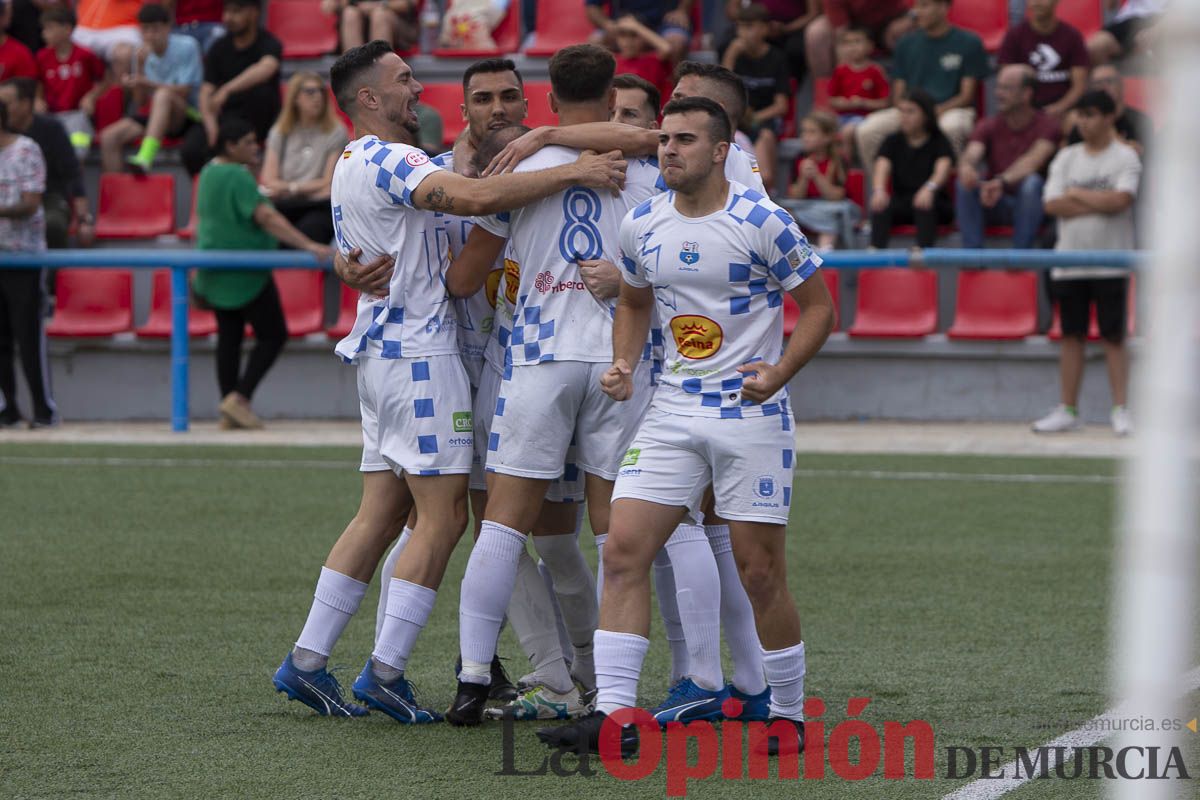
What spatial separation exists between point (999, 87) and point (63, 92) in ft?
28.8

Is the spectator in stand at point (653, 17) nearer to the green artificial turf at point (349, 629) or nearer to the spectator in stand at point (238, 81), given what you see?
the spectator in stand at point (238, 81)

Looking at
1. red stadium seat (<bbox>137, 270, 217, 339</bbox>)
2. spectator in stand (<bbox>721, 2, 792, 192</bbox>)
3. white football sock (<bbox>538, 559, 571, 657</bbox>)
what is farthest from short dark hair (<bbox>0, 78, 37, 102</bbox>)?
white football sock (<bbox>538, 559, 571, 657</bbox>)

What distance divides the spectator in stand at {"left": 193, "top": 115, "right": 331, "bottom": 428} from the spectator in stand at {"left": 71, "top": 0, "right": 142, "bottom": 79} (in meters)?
4.39

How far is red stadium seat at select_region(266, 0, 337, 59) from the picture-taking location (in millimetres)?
16906

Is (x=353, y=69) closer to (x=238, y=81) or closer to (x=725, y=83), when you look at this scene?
(x=725, y=83)

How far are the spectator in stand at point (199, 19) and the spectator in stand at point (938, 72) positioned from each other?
6509 mm

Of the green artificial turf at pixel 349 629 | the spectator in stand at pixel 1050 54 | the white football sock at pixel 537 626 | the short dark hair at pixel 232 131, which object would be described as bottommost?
the green artificial turf at pixel 349 629

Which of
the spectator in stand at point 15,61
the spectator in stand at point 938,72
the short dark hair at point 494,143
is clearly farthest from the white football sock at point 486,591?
the spectator in stand at point 15,61

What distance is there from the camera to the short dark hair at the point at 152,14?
1557cm

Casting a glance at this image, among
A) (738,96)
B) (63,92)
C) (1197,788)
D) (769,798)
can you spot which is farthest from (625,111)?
(63,92)

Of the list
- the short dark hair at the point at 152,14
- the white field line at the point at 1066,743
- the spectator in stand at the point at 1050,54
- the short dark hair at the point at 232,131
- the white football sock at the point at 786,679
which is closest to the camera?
the white field line at the point at 1066,743

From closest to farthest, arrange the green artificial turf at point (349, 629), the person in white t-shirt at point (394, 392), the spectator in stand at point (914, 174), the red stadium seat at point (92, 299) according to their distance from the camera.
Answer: the green artificial turf at point (349, 629)
the person in white t-shirt at point (394, 392)
the spectator in stand at point (914, 174)
the red stadium seat at point (92, 299)

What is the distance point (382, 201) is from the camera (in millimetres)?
5020

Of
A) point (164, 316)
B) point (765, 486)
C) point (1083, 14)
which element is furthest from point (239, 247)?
point (765, 486)
